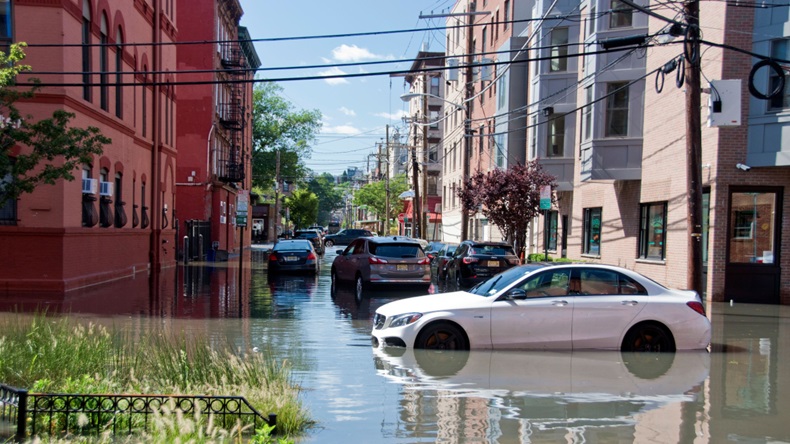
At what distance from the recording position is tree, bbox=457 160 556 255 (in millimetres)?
26234

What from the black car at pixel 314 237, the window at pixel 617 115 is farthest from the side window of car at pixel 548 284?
the black car at pixel 314 237

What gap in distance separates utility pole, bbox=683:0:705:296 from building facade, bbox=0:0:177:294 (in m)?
11.1

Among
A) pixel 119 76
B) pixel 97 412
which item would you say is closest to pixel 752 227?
pixel 97 412

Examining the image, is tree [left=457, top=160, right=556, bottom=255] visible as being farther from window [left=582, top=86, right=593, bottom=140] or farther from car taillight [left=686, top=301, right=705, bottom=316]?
car taillight [left=686, top=301, right=705, bottom=316]

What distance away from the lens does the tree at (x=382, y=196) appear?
8800 centimetres

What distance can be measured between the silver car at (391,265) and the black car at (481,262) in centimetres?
198

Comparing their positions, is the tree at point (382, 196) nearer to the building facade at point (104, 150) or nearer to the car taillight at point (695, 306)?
the building facade at point (104, 150)

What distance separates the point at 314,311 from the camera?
52.4 feet

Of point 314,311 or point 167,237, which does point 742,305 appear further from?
point 167,237

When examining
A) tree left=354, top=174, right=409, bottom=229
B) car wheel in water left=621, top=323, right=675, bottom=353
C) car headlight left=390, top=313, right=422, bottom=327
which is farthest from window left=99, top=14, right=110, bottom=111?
tree left=354, top=174, right=409, bottom=229

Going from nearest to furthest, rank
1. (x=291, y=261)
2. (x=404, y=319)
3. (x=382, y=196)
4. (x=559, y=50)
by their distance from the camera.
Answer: (x=404, y=319) < (x=291, y=261) < (x=559, y=50) < (x=382, y=196)

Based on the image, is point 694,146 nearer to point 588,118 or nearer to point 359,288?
point 359,288

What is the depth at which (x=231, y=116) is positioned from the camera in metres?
45.0

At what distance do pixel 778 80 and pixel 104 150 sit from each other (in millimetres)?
18826
